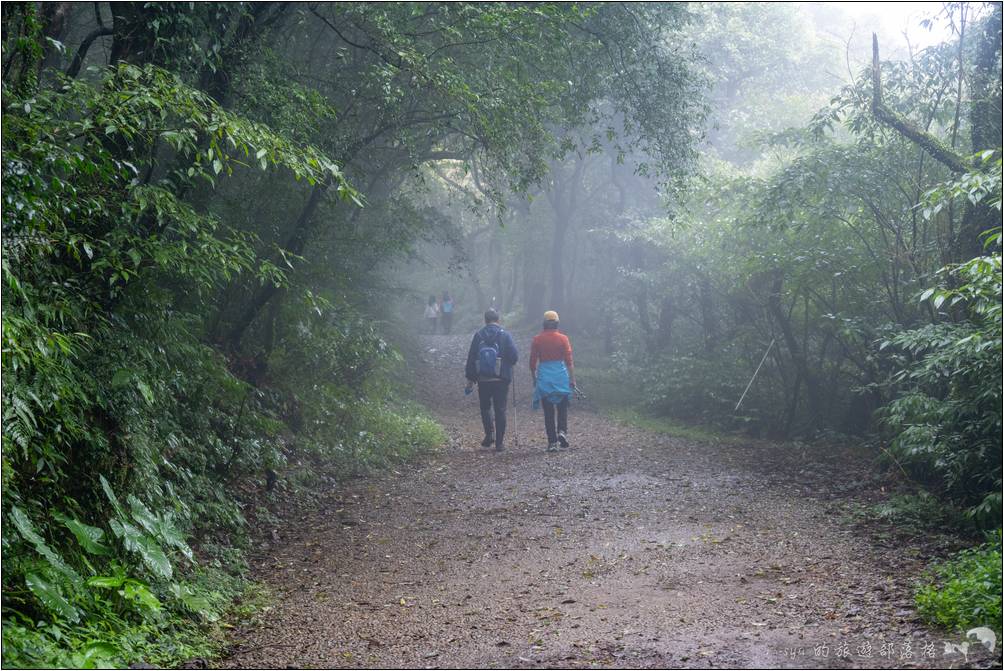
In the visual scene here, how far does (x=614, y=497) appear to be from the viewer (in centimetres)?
905

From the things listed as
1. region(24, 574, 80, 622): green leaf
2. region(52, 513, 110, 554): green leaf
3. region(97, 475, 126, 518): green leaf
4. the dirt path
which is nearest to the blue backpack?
the dirt path

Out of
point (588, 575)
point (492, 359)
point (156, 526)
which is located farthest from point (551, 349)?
point (156, 526)

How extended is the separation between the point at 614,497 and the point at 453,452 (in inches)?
155

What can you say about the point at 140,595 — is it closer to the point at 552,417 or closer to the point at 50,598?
the point at 50,598

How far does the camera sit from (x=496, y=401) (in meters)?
12.2

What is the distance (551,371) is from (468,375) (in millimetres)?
1135

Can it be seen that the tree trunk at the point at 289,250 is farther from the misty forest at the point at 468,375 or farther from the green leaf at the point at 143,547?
the green leaf at the point at 143,547

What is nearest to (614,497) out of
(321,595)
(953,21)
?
(321,595)

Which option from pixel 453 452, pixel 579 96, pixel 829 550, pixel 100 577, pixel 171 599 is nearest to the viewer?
pixel 100 577

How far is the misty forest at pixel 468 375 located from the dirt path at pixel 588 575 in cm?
4

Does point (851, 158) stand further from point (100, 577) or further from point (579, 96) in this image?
point (100, 577)

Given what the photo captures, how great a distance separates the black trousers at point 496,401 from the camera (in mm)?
12008

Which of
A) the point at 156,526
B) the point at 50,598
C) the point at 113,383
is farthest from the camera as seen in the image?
the point at 113,383

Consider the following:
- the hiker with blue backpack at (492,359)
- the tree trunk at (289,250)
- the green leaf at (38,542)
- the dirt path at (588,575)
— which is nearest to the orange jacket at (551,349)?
the hiker with blue backpack at (492,359)
